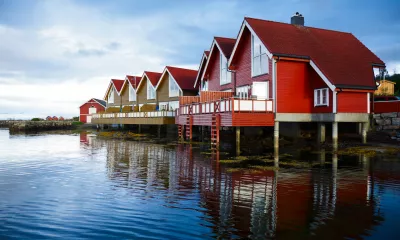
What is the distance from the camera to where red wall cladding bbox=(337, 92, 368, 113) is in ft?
75.3

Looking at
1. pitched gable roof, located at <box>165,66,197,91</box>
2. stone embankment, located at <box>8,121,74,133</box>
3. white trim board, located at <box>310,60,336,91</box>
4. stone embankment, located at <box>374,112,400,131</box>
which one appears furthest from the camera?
stone embankment, located at <box>8,121,74,133</box>

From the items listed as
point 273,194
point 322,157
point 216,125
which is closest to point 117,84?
point 216,125

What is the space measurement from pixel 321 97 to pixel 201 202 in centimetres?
1713

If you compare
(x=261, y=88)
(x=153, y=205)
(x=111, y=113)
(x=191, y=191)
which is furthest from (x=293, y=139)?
(x=111, y=113)

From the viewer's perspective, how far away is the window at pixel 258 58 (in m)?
24.8

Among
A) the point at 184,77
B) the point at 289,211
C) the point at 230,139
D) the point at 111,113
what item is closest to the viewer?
the point at 289,211

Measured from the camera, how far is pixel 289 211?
880cm

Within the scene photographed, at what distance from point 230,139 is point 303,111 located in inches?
368

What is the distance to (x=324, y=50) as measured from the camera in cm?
2598

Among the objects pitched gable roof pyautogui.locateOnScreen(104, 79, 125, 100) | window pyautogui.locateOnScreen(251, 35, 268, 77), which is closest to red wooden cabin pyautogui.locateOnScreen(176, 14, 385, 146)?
window pyautogui.locateOnScreen(251, 35, 268, 77)

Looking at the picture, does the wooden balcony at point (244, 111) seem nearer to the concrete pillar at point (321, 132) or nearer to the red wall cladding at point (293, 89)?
the red wall cladding at point (293, 89)

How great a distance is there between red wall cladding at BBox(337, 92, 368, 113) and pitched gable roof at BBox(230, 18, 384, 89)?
0.70 m

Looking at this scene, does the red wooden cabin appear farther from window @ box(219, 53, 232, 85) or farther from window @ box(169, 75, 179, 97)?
window @ box(169, 75, 179, 97)

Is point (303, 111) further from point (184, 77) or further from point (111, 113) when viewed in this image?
point (111, 113)
